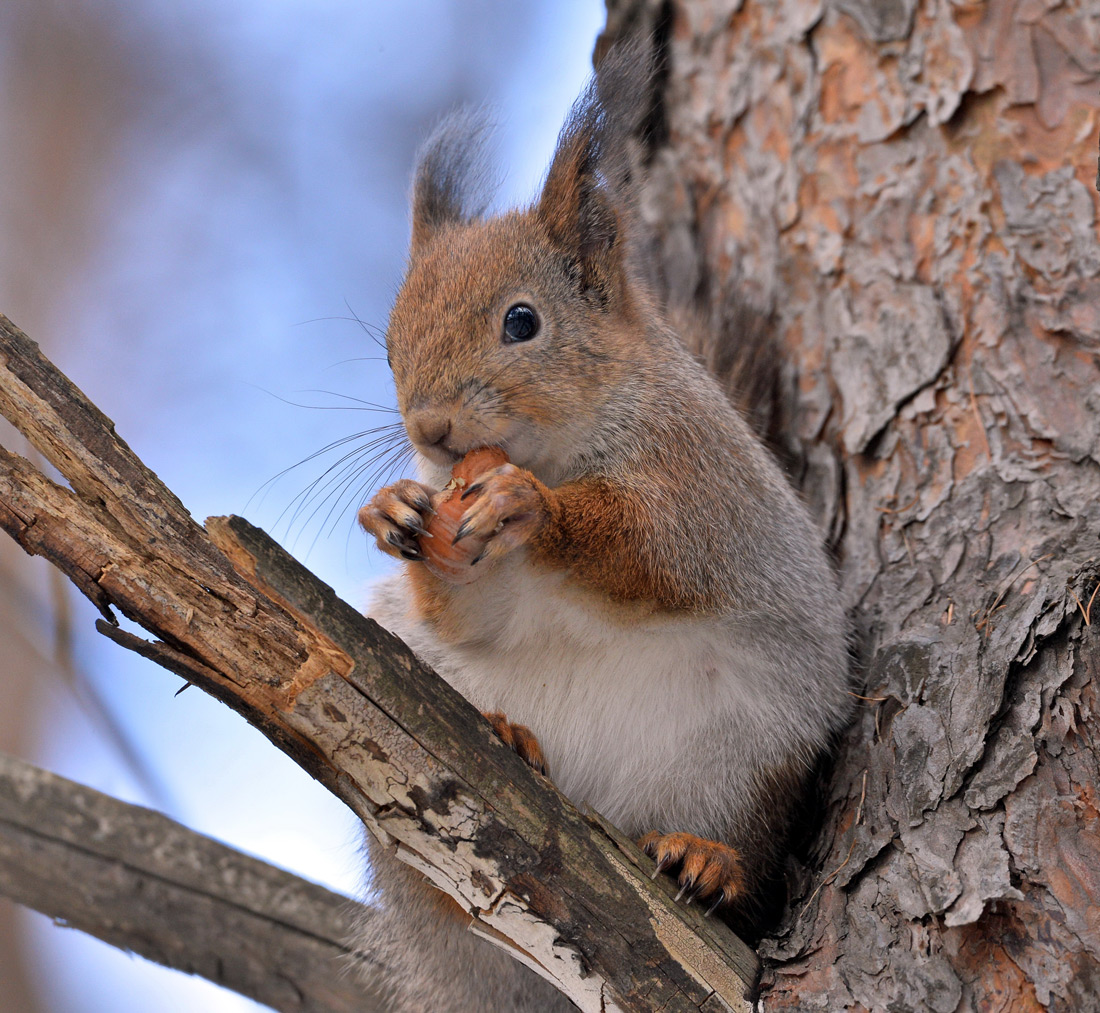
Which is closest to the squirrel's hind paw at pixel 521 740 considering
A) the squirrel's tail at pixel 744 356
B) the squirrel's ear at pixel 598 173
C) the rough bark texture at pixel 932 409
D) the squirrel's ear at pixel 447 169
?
the rough bark texture at pixel 932 409

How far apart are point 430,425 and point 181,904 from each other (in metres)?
1.61

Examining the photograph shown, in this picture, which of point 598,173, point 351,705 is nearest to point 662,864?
point 351,705

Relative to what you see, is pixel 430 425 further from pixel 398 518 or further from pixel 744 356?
pixel 744 356

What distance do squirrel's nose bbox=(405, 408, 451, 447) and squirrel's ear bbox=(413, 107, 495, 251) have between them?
97 centimetres

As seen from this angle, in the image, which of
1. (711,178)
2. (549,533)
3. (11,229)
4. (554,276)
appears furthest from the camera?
(11,229)

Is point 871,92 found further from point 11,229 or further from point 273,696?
point 11,229

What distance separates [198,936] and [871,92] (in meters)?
3.22

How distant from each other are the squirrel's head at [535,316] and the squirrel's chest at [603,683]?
355mm

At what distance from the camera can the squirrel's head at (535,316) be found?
2.28 m

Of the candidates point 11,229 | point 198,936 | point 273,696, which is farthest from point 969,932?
point 11,229

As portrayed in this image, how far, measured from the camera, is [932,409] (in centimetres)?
284

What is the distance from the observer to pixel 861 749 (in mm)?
2375

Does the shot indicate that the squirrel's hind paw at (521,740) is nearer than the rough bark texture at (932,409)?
No

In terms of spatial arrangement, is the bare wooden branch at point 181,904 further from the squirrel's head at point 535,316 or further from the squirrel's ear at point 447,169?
the squirrel's ear at point 447,169
